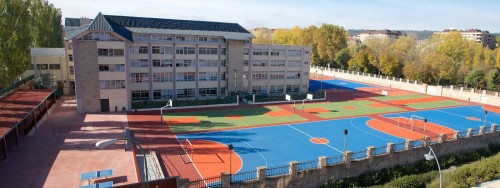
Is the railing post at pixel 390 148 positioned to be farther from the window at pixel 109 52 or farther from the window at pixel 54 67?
the window at pixel 54 67

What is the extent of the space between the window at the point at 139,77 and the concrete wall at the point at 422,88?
54.1m

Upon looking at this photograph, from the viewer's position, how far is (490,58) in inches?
3688

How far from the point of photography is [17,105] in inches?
1280

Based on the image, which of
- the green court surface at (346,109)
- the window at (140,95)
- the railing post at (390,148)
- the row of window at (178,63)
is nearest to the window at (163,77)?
the row of window at (178,63)

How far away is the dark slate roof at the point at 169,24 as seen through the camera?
168 feet

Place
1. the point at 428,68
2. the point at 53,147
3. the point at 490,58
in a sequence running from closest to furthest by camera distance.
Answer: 1. the point at 53,147
2. the point at 428,68
3. the point at 490,58

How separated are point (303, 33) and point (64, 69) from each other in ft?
264

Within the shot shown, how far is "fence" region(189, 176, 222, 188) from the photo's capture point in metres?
22.1

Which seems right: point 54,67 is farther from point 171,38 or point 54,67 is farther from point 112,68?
point 171,38

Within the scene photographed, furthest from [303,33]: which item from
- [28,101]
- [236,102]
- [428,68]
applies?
[28,101]

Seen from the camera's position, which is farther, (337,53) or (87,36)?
(337,53)

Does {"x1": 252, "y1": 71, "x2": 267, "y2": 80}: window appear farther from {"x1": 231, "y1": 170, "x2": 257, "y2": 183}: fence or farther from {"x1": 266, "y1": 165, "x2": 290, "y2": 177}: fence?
{"x1": 231, "y1": 170, "x2": 257, "y2": 183}: fence

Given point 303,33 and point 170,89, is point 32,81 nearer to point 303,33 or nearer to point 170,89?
point 170,89

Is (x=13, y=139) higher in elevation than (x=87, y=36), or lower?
lower
